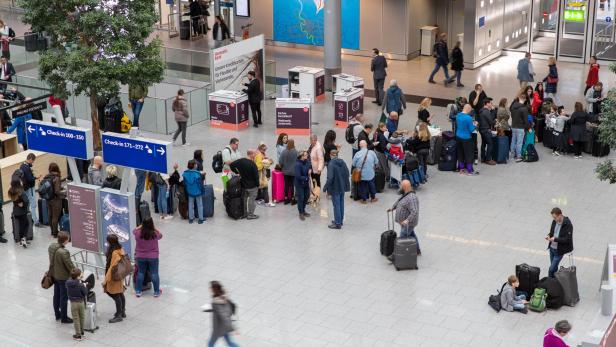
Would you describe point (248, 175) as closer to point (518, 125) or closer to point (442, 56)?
point (518, 125)

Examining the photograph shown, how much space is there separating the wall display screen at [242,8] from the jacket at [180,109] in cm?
1202

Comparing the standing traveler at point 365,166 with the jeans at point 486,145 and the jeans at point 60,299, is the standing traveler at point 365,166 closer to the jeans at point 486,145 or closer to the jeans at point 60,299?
the jeans at point 486,145

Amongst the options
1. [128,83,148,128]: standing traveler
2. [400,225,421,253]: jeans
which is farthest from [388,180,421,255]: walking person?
[128,83,148,128]: standing traveler

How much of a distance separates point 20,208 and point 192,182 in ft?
9.74

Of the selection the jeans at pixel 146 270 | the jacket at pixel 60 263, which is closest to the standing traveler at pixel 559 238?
the jeans at pixel 146 270

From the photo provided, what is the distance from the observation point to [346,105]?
24.3 m

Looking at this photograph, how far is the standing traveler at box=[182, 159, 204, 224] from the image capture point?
18033 millimetres

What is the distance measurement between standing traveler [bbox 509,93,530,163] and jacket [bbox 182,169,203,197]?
7220 millimetres

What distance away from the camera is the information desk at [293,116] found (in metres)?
23.7

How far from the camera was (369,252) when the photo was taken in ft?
56.4

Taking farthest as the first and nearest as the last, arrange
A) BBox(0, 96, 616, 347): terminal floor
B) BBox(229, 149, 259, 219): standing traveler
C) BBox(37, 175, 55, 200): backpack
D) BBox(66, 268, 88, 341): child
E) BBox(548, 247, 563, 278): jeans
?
BBox(229, 149, 259, 219): standing traveler < BBox(37, 175, 55, 200): backpack < BBox(548, 247, 563, 278): jeans < BBox(0, 96, 616, 347): terminal floor < BBox(66, 268, 88, 341): child

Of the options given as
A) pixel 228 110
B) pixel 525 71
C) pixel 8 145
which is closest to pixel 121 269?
pixel 8 145

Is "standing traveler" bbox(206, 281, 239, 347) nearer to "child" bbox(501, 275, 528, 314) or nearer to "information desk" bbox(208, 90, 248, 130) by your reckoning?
"child" bbox(501, 275, 528, 314)

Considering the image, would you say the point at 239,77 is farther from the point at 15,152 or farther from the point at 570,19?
the point at 570,19
